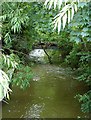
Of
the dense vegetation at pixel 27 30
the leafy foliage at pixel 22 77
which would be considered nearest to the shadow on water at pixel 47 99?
the dense vegetation at pixel 27 30

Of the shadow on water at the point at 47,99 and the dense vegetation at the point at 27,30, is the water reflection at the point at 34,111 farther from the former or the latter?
the dense vegetation at the point at 27,30

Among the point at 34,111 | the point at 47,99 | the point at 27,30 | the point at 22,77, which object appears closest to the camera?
the point at 22,77

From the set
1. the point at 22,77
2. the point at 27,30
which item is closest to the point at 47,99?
the point at 22,77

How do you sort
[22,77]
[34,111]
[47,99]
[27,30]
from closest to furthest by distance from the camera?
[22,77]
[34,111]
[27,30]
[47,99]

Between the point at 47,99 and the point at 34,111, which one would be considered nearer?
the point at 34,111

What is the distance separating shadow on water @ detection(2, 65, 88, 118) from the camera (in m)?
4.22

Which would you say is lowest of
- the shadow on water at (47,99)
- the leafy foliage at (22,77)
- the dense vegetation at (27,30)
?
the shadow on water at (47,99)

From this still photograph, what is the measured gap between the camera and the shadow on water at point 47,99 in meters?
4.22

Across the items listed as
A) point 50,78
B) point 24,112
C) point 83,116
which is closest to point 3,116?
point 24,112

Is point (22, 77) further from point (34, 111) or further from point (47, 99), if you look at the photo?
point (47, 99)

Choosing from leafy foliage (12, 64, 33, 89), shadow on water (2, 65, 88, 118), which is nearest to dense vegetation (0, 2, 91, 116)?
leafy foliage (12, 64, 33, 89)

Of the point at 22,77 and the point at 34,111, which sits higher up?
the point at 22,77

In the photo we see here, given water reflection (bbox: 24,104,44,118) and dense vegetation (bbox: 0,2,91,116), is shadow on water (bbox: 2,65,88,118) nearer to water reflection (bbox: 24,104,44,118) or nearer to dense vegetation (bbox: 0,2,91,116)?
water reflection (bbox: 24,104,44,118)

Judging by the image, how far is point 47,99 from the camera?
187 inches
